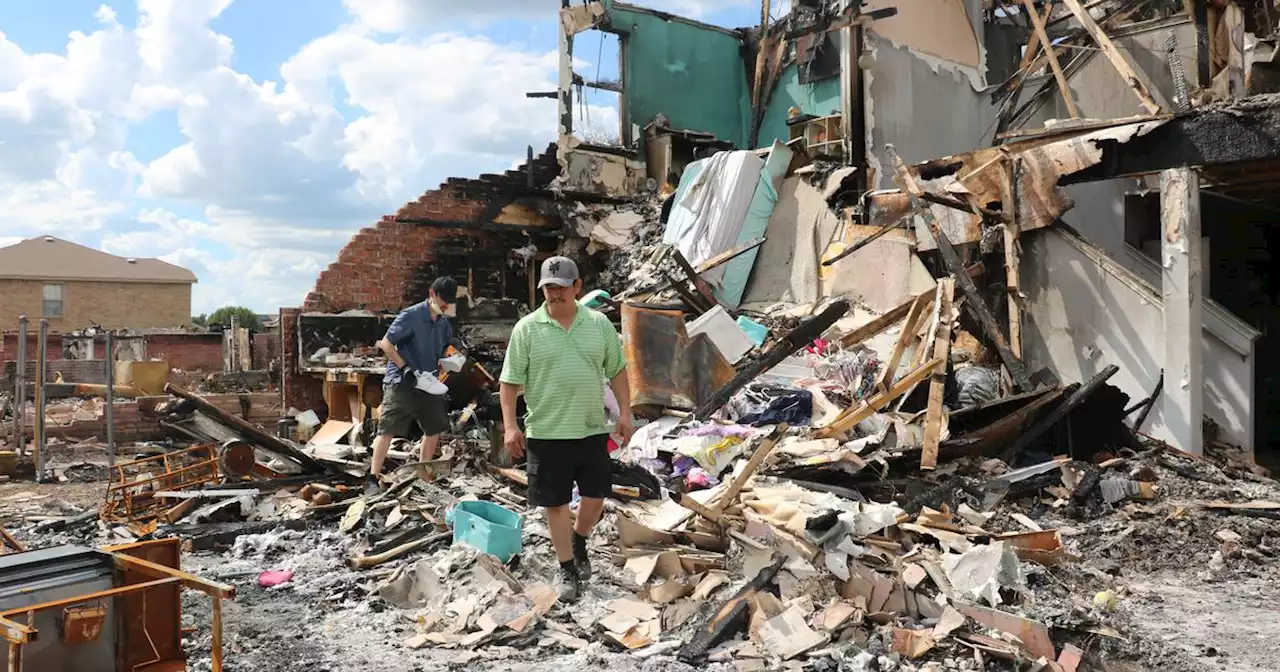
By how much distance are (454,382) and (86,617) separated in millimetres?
6005

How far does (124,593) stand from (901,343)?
5.85m

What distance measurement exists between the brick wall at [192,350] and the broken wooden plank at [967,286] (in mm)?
18174

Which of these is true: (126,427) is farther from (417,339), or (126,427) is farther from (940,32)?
(940,32)

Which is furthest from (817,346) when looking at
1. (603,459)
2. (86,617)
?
(86,617)

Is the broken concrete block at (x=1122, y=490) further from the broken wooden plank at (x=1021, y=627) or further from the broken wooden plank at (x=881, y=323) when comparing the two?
the broken wooden plank at (x=1021, y=627)

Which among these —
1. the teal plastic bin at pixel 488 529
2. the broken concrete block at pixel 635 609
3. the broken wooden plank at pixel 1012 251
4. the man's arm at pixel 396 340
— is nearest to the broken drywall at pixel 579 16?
the broken wooden plank at pixel 1012 251

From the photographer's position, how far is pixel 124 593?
2.64 metres

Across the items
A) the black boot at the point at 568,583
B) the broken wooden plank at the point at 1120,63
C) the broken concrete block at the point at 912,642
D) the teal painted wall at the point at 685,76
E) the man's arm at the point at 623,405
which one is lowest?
the broken concrete block at the point at 912,642

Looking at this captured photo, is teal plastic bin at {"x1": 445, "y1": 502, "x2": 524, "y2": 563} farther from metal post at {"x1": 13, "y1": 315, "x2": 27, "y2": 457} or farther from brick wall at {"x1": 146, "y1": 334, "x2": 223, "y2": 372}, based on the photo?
brick wall at {"x1": 146, "y1": 334, "x2": 223, "y2": 372}

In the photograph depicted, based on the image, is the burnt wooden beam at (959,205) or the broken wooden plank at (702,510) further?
the burnt wooden beam at (959,205)

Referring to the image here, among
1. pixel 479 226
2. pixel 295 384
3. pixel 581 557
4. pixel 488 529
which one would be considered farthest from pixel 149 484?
pixel 479 226

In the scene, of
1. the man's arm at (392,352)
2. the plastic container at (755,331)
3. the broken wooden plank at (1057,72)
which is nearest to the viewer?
the man's arm at (392,352)

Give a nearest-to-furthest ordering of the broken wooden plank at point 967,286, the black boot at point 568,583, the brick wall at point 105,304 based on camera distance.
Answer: the black boot at point 568,583
the broken wooden plank at point 967,286
the brick wall at point 105,304

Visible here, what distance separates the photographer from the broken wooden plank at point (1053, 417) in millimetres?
6672
